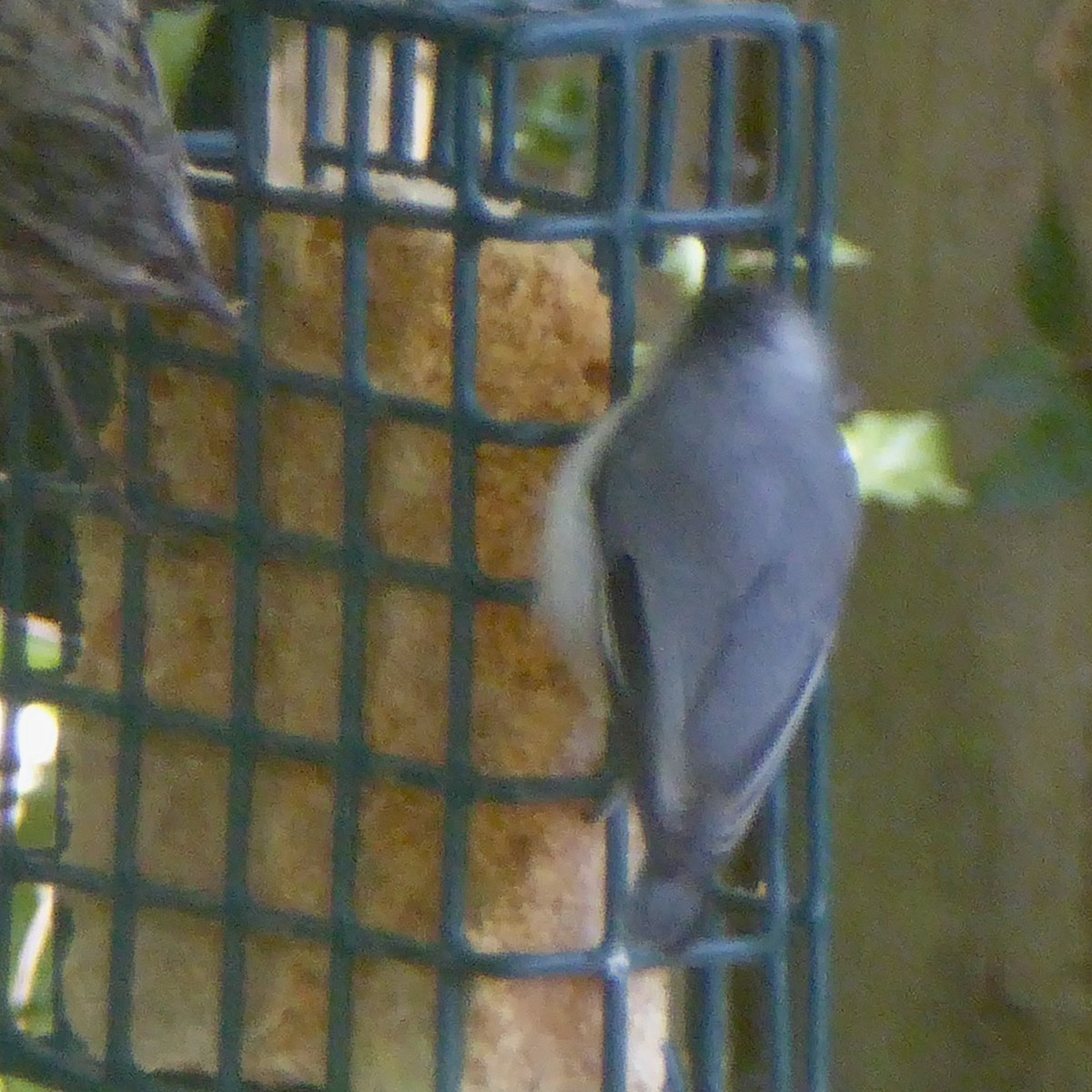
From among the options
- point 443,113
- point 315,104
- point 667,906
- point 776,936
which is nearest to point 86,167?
point 443,113

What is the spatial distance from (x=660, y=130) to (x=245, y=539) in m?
0.36

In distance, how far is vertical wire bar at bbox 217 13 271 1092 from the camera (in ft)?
4.60

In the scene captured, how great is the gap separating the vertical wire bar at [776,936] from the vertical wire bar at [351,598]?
0.87 feet

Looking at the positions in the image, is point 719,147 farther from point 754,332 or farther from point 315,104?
point 315,104

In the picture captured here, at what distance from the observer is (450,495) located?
136 cm

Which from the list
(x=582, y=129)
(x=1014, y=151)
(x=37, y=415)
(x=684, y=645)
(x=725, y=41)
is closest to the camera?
(x=684, y=645)

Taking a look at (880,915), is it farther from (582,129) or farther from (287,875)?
(582,129)

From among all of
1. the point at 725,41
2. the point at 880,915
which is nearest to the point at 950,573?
the point at 880,915

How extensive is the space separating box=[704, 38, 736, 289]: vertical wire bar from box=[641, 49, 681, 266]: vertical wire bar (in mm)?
26

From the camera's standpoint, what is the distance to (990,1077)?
2125 millimetres

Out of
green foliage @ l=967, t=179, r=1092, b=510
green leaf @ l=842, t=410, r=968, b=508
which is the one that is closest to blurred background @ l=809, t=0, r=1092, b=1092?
green foliage @ l=967, t=179, r=1092, b=510

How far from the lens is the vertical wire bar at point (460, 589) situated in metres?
1.29

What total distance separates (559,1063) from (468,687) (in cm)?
26

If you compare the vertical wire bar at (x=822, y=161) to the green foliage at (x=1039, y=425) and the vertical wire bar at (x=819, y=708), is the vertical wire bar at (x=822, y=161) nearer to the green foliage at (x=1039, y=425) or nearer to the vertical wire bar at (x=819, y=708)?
the vertical wire bar at (x=819, y=708)
